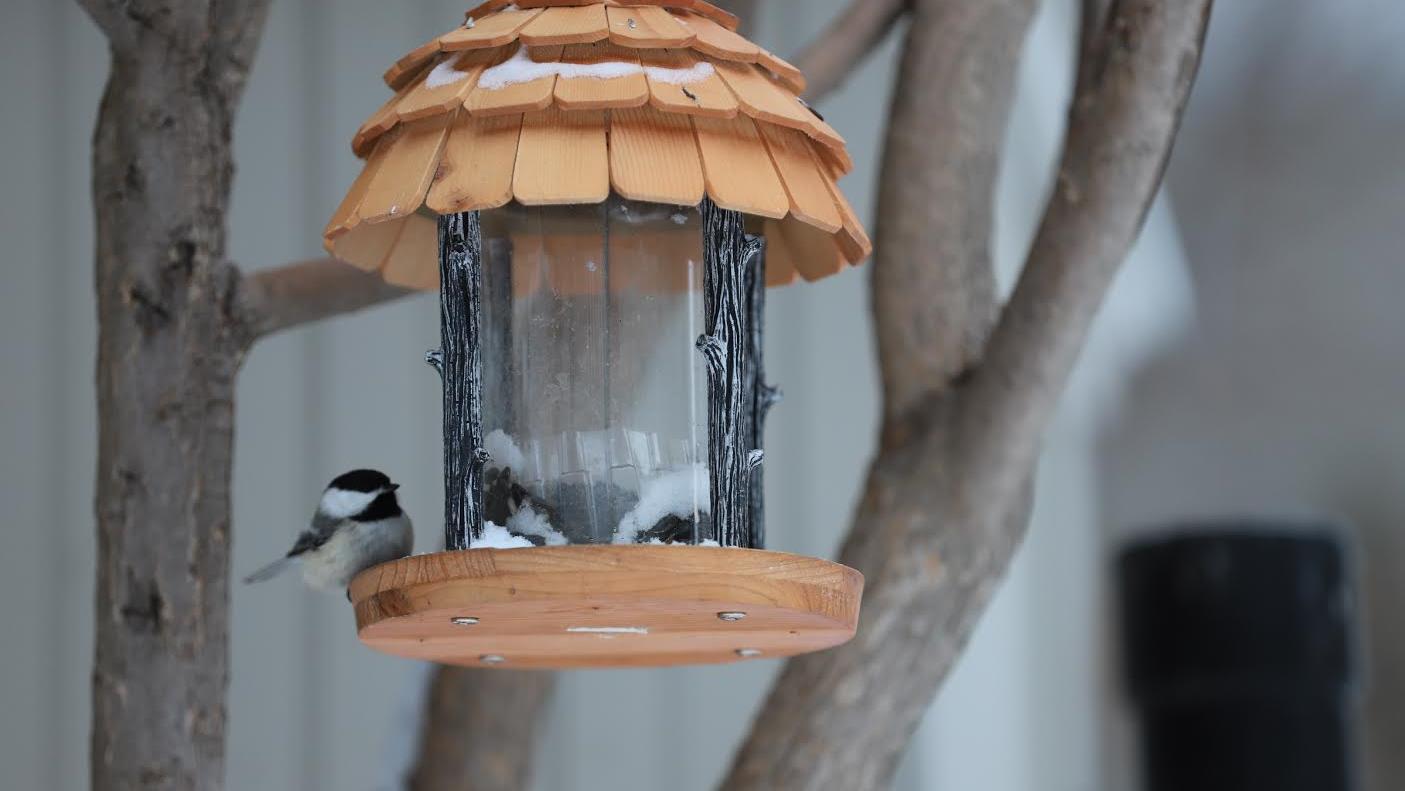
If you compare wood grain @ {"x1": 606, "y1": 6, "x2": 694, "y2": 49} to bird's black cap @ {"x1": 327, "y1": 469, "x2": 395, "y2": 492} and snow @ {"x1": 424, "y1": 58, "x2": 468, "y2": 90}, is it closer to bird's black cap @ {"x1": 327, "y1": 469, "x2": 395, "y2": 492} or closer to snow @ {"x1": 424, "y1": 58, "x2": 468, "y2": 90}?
snow @ {"x1": 424, "y1": 58, "x2": 468, "y2": 90}

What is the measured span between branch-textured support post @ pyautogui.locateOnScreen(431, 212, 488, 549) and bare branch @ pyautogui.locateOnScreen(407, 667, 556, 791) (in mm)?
620

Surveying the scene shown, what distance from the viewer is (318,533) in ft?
3.91

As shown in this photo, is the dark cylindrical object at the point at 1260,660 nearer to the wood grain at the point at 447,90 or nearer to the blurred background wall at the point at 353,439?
the blurred background wall at the point at 353,439

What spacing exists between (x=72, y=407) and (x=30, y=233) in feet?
0.80

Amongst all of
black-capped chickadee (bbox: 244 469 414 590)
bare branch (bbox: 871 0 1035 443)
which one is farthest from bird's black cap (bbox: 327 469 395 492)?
A: bare branch (bbox: 871 0 1035 443)

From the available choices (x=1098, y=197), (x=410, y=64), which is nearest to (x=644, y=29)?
(x=410, y=64)

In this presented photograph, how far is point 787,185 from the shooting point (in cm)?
→ 107

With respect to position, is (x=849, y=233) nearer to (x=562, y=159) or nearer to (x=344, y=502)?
(x=562, y=159)

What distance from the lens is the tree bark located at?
3.95ft

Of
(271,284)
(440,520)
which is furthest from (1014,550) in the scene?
(440,520)

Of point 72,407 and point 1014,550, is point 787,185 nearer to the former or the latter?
point 1014,550

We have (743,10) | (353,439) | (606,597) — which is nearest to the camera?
(606,597)

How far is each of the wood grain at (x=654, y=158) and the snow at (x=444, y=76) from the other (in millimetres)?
114

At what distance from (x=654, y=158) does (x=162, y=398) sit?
0.46 m
